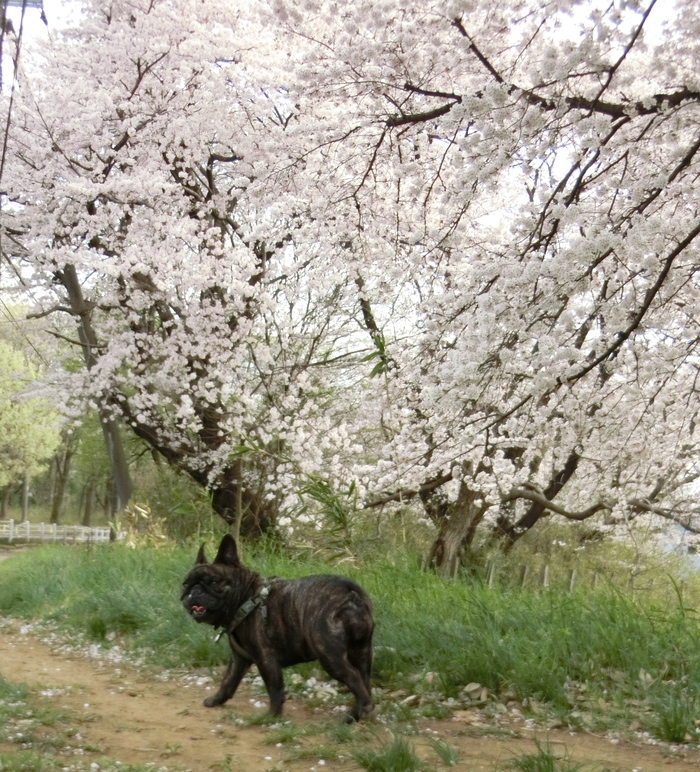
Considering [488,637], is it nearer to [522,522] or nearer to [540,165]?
[540,165]

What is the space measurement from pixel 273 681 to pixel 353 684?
0.65 m

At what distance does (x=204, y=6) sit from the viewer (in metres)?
15.2

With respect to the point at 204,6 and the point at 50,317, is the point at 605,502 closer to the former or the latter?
the point at 204,6

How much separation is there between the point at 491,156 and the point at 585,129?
0.69 meters

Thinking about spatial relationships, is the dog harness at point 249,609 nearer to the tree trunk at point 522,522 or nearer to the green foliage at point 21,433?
the tree trunk at point 522,522

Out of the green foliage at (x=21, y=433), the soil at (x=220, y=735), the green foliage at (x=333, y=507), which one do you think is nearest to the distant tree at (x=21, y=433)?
the green foliage at (x=21, y=433)

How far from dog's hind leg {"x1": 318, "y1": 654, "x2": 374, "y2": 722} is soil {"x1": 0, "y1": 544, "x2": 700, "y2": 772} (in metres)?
0.11

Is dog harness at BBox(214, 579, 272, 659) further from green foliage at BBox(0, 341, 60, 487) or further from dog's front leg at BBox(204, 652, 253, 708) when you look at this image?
green foliage at BBox(0, 341, 60, 487)

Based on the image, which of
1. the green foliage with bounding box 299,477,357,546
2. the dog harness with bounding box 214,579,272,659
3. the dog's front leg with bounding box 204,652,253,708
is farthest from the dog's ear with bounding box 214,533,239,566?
the green foliage with bounding box 299,477,357,546

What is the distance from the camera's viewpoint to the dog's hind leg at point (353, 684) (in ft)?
16.7

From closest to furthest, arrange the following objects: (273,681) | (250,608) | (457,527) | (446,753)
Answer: (446,753), (273,681), (250,608), (457,527)

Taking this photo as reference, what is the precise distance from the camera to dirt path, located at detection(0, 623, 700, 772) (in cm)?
439

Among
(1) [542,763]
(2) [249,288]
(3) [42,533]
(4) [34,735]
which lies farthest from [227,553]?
(3) [42,533]

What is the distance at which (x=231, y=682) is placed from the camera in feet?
19.0
